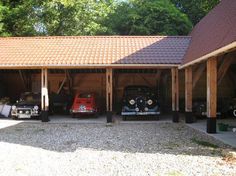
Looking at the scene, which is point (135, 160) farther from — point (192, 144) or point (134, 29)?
point (134, 29)

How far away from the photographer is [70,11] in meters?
26.7

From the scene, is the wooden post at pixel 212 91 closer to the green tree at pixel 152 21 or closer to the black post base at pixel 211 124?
the black post base at pixel 211 124

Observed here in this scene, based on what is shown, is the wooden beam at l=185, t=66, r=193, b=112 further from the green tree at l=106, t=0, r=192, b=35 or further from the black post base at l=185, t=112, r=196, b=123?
the green tree at l=106, t=0, r=192, b=35

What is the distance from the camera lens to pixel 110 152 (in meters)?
8.62

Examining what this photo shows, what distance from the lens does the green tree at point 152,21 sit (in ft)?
95.6

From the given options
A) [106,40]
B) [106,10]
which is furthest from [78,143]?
[106,10]

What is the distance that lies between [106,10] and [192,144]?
21085 millimetres

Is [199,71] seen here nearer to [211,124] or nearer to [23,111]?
[211,124]

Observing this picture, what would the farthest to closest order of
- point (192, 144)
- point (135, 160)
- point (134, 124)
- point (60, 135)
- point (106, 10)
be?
point (106, 10)
point (134, 124)
point (60, 135)
point (192, 144)
point (135, 160)

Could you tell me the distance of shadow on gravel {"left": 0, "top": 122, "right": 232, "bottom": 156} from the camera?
905cm

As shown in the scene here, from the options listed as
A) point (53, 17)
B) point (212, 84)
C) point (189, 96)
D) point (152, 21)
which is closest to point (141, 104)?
point (189, 96)

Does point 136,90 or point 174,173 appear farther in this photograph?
point 136,90

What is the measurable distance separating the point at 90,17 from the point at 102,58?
12.6 meters

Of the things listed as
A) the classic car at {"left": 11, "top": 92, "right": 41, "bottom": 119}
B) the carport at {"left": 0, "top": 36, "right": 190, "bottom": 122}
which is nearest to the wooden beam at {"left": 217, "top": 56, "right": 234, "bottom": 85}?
the carport at {"left": 0, "top": 36, "right": 190, "bottom": 122}
